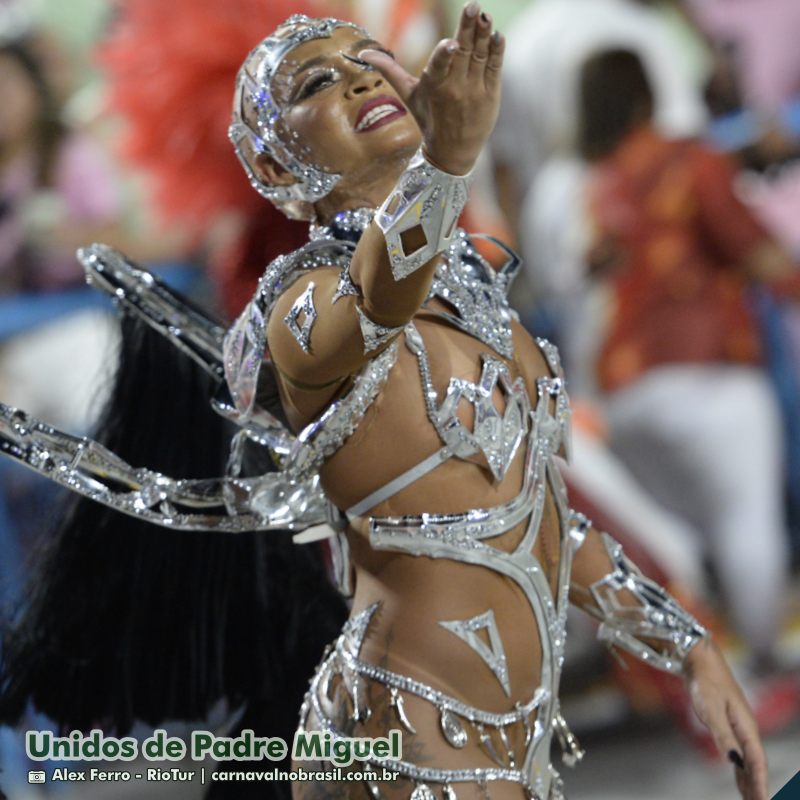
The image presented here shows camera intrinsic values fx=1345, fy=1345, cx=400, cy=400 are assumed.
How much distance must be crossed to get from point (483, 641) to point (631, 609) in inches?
9.8

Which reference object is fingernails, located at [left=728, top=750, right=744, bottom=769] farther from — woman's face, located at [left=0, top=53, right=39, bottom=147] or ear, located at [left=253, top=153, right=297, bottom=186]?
woman's face, located at [left=0, top=53, right=39, bottom=147]

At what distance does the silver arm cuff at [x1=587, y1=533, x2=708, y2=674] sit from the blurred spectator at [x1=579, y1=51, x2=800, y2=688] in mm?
1911

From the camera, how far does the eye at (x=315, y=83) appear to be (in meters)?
1.29

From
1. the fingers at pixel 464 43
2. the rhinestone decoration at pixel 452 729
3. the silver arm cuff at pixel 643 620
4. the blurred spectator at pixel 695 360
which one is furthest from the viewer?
the blurred spectator at pixel 695 360

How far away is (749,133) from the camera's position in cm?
339

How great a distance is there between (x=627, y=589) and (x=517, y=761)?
26 centimetres

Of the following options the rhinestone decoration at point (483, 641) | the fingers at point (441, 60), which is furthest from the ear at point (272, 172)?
the rhinestone decoration at point (483, 641)

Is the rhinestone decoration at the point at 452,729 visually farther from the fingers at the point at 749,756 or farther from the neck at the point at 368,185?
the neck at the point at 368,185

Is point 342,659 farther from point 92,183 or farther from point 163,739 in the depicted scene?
point 92,183

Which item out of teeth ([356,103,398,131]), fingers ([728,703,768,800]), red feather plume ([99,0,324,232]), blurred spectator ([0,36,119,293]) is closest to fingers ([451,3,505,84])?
teeth ([356,103,398,131])

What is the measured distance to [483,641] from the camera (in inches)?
49.6

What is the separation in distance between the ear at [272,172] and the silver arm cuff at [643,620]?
1.73 feet

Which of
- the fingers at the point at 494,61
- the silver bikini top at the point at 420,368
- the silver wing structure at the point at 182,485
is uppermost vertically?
the fingers at the point at 494,61

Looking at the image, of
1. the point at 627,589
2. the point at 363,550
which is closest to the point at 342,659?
the point at 363,550
